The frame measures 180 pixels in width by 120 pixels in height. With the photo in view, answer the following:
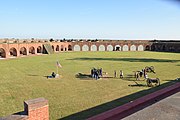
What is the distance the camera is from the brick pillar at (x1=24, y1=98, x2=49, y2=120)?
5141mm

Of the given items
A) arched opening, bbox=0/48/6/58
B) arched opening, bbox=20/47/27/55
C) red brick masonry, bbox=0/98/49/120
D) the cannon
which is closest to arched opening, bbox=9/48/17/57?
arched opening, bbox=20/47/27/55

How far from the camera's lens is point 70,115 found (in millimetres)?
8461

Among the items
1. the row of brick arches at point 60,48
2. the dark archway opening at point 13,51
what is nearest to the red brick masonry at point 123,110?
the dark archway opening at point 13,51

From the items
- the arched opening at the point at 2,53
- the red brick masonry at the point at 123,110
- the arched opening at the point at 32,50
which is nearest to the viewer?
the red brick masonry at the point at 123,110

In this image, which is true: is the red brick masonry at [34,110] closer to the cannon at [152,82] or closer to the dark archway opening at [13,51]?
the cannon at [152,82]

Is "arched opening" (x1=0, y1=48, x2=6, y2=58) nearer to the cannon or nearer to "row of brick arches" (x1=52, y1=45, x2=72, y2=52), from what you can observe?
"row of brick arches" (x1=52, y1=45, x2=72, y2=52)

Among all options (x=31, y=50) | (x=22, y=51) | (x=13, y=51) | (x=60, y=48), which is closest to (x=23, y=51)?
(x=22, y=51)

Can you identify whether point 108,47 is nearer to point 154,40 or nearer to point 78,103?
point 154,40

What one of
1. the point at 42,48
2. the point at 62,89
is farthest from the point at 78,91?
the point at 42,48

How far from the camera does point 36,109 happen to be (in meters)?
5.41

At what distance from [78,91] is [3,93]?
4515mm

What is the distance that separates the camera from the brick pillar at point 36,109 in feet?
16.9

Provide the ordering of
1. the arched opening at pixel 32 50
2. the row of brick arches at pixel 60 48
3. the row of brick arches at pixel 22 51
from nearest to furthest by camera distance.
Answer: the row of brick arches at pixel 22 51, the arched opening at pixel 32 50, the row of brick arches at pixel 60 48

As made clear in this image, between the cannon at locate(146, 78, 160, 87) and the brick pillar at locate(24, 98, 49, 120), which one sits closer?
the brick pillar at locate(24, 98, 49, 120)
